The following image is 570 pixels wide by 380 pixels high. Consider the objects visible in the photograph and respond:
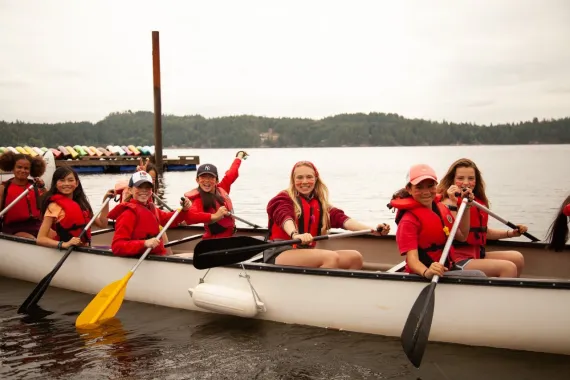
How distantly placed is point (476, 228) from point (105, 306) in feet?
12.4

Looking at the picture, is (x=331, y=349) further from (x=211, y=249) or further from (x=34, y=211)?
(x=34, y=211)

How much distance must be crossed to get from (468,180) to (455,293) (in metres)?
1.21

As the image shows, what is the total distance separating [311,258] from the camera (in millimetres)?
5926

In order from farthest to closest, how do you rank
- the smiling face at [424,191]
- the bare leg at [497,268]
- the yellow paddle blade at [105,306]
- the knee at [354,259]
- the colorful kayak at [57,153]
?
the colorful kayak at [57,153]
the yellow paddle blade at [105,306]
the knee at [354,259]
the bare leg at [497,268]
the smiling face at [424,191]

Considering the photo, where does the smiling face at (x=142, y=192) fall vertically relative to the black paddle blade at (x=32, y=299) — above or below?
above

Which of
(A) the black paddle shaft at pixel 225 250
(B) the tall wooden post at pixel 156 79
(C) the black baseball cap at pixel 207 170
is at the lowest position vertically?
(A) the black paddle shaft at pixel 225 250

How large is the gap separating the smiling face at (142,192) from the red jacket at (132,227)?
0.16 feet

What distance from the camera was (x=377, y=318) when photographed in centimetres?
550

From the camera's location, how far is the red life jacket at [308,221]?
605 centimetres

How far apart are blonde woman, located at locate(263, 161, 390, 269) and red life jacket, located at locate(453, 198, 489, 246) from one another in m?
0.86

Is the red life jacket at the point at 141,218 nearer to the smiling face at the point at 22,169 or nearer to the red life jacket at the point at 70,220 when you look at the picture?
the red life jacket at the point at 70,220

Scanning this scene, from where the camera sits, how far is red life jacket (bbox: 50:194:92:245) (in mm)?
7355

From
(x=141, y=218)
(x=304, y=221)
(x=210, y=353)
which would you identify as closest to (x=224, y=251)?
(x=304, y=221)

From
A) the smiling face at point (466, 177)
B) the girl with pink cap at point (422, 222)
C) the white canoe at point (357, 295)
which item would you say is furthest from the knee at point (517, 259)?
the girl with pink cap at point (422, 222)
